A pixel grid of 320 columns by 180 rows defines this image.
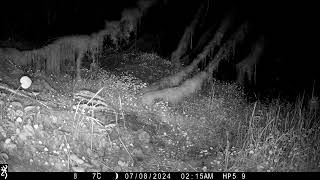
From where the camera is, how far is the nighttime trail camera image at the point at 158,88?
16.7 feet

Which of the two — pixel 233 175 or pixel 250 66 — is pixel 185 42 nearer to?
pixel 250 66

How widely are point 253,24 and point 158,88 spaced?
250cm

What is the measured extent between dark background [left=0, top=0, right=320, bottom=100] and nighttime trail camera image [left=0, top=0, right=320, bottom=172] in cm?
2

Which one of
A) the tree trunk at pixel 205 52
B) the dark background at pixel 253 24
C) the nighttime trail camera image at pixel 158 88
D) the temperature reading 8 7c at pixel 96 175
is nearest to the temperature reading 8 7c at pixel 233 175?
the nighttime trail camera image at pixel 158 88

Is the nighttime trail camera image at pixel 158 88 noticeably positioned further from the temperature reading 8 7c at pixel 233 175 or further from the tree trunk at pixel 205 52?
the temperature reading 8 7c at pixel 233 175

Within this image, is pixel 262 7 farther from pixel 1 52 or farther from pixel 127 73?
pixel 1 52

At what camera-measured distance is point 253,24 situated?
24.1ft

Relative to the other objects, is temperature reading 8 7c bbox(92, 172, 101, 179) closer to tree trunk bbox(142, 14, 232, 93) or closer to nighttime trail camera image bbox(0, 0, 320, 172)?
nighttime trail camera image bbox(0, 0, 320, 172)

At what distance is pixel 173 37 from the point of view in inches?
366

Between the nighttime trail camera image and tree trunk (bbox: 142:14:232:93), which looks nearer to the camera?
the nighttime trail camera image

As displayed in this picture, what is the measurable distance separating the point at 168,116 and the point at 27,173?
291cm

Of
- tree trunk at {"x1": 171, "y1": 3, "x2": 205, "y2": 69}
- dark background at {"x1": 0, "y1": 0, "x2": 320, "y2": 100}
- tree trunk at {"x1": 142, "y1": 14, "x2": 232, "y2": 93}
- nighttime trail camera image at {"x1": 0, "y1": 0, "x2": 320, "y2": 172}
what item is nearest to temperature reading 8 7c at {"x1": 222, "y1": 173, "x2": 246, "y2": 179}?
nighttime trail camera image at {"x1": 0, "y1": 0, "x2": 320, "y2": 172}

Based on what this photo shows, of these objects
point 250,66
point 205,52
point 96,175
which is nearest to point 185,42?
point 205,52

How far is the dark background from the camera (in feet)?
22.9
